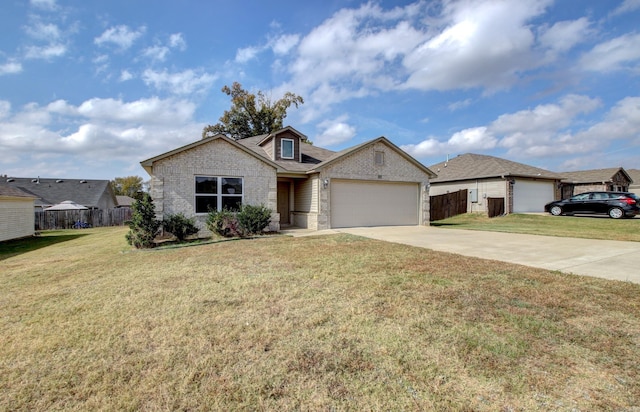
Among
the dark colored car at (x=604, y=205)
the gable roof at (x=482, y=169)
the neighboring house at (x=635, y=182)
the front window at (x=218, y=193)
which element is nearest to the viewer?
the front window at (x=218, y=193)

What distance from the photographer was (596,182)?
85.9ft

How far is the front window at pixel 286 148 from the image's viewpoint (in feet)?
53.0

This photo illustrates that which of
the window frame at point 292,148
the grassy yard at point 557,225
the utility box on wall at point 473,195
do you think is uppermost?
the window frame at point 292,148

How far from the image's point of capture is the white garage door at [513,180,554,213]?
2094 cm

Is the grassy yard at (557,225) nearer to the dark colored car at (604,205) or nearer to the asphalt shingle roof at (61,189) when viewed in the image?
the dark colored car at (604,205)

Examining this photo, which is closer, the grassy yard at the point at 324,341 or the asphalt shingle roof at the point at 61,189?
the grassy yard at the point at 324,341

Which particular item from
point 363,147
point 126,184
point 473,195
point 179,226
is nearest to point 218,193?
point 179,226

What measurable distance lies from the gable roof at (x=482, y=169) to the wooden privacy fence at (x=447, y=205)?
1594 millimetres

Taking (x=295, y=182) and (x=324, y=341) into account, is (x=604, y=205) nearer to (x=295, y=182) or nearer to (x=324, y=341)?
(x=295, y=182)

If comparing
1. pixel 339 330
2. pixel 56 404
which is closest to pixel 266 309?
pixel 339 330

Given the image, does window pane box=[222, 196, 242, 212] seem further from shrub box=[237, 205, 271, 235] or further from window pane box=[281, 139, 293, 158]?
window pane box=[281, 139, 293, 158]

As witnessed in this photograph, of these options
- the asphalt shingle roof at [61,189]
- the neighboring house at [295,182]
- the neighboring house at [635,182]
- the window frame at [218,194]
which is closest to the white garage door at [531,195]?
the neighboring house at [295,182]

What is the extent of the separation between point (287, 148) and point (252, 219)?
231 inches

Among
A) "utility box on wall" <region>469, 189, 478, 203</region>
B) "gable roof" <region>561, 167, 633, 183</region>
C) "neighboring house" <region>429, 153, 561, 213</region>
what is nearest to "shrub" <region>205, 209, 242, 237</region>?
"neighboring house" <region>429, 153, 561, 213</region>
